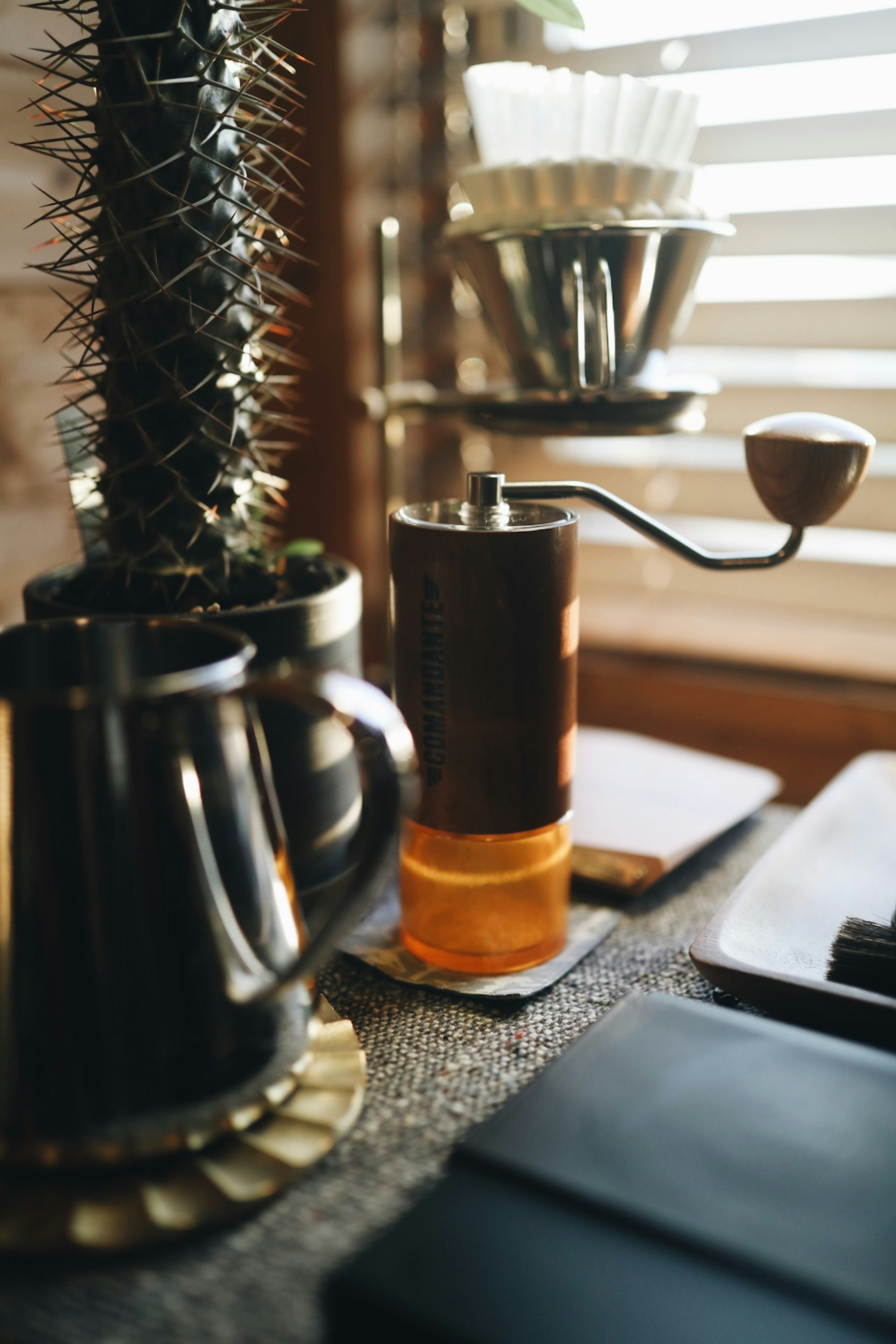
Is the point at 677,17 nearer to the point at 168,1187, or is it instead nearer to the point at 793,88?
the point at 793,88

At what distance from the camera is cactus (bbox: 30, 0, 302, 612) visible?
0.53m

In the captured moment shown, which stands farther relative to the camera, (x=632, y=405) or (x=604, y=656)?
(x=604, y=656)

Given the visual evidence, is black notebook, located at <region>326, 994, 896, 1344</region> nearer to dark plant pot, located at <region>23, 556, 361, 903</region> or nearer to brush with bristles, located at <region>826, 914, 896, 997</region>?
brush with bristles, located at <region>826, 914, 896, 997</region>

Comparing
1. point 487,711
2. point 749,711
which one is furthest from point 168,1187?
point 749,711

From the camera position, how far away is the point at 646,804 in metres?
0.77

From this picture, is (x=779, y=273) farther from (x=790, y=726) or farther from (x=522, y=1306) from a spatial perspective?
(x=522, y=1306)

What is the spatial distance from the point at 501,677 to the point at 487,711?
0.02m

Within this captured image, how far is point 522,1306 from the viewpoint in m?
0.34

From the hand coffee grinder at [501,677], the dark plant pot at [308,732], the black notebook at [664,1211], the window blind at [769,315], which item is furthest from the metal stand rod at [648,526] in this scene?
the window blind at [769,315]

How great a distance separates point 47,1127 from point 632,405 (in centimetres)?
46

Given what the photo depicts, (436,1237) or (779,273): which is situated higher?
(779,273)

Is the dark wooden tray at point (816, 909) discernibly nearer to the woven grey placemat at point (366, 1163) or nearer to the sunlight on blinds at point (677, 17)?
the woven grey placemat at point (366, 1163)

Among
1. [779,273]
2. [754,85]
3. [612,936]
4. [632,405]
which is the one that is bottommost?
[612,936]

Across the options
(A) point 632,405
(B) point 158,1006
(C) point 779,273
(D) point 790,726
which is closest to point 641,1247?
(B) point 158,1006
